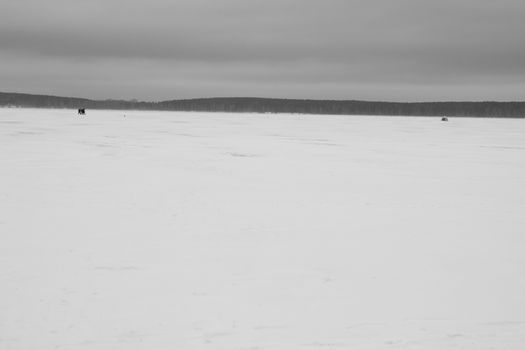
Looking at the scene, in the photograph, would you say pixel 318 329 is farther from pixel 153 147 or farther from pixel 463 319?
pixel 153 147

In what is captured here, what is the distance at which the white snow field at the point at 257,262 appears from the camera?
408cm

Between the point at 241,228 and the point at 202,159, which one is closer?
the point at 241,228

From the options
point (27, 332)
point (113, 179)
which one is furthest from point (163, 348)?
point (113, 179)

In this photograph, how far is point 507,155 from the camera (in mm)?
17422

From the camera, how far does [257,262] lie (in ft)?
18.6

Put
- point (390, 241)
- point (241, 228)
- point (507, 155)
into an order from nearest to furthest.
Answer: point (390, 241)
point (241, 228)
point (507, 155)

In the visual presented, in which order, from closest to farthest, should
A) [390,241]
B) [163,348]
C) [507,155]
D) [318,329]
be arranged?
[163,348]
[318,329]
[390,241]
[507,155]

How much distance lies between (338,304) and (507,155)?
14971 mm

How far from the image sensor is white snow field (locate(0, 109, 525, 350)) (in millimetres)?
4082

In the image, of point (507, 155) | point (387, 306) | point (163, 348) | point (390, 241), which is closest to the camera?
point (163, 348)

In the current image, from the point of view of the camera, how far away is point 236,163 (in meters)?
13.9

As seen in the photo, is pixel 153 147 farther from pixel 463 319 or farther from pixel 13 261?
pixel 463 319

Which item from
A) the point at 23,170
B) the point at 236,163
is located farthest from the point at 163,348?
the point at 236,163

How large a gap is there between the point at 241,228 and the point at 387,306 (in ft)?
9.36
